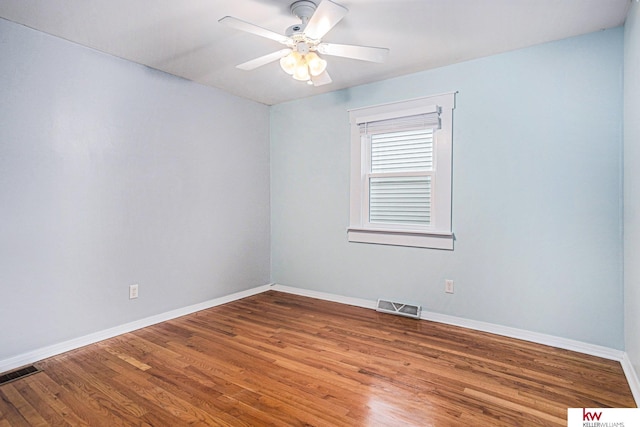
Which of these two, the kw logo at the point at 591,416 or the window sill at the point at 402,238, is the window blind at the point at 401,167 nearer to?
the window sill at the point at 402,238

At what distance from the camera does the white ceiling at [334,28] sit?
2170mm

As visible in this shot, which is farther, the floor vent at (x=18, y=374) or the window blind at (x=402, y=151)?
the window blind at (x=402, y=151)

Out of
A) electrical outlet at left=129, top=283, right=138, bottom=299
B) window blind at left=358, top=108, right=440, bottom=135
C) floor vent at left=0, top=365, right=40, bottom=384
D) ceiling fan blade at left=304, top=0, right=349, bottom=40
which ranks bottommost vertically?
floor vent at left=0, top=365, right=40, bottom=384

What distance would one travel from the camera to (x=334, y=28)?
8.04 ft

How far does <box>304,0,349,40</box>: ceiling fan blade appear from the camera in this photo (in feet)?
5.86

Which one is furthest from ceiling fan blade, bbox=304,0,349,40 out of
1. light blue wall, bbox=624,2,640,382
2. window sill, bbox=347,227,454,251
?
window sill, bbox=347,227,454,251

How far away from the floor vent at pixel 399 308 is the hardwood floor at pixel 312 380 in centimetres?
23

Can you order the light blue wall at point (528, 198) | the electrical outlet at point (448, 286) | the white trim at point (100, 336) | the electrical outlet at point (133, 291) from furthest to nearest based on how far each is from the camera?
the electrical outlet at point (448, 286), the electrical outlet at point (133, 291), the light blue wall at point (528, 198), the white trim at point (100, 336)

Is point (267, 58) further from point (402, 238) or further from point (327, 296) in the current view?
point (327, 296)

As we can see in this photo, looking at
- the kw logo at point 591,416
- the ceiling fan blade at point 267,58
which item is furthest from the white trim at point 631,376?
the ceiling fan blade at point 267,58

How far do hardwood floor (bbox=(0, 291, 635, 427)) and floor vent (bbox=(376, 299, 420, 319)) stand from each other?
23 centimetres

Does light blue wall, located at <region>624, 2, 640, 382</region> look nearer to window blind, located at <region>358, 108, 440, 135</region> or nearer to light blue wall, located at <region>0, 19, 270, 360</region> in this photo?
window blind, located at <region>358, 108, 440, 135</region>

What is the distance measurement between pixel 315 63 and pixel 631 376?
2802 mm

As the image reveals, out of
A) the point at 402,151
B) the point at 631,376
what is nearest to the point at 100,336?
the point at 402,151
